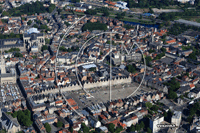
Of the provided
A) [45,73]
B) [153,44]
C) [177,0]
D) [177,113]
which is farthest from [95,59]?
[177,0]

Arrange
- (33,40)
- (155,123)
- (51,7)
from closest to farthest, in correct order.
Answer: (155,123) < (33,40) < (51,7)

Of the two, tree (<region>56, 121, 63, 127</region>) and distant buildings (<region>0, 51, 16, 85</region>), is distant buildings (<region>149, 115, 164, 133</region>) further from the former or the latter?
distant buildings (<region>0, 51, 16, 85</region>)

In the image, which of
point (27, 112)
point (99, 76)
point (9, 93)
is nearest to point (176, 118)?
point (99, 76)

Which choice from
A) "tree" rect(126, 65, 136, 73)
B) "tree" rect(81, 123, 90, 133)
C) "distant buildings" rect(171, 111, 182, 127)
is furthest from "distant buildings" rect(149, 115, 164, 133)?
"tree" rect(126, 65, 136, 73)

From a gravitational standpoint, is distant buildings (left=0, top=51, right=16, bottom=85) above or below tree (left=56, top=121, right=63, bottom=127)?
above

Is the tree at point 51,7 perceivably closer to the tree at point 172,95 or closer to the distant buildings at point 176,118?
the tree at point 172,95

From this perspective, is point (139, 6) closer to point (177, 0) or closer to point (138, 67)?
point (177, 0)

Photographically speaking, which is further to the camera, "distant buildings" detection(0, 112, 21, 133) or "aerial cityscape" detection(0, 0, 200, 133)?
A: "aerial cityscape" detection(0, 0, 200, 133)

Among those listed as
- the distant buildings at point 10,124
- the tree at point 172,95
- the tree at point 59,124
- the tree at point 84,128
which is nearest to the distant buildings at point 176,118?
the tree at point 172,95

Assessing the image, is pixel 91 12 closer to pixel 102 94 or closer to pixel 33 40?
pixel 33 40

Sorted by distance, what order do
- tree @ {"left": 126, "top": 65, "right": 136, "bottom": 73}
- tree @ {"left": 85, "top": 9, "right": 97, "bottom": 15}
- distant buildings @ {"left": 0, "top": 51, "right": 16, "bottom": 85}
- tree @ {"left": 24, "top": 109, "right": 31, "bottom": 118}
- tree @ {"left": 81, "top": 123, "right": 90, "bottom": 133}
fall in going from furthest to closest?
tree @ {"left": 85, "top": 9, "right": 97, "bottom": 15} → tree @ {"left": 126, "top": 65, "right": 136, "bottom": 73} → distant buildings @ {"left": 0, "top": 51, "right": 16, "bottom": 85} → tree @ {"left": 24, "top": 109, "right": 31, "bottom": 118} → tree @ {"left": 81, "top": 123, "right": 90, "bottom": 133}
